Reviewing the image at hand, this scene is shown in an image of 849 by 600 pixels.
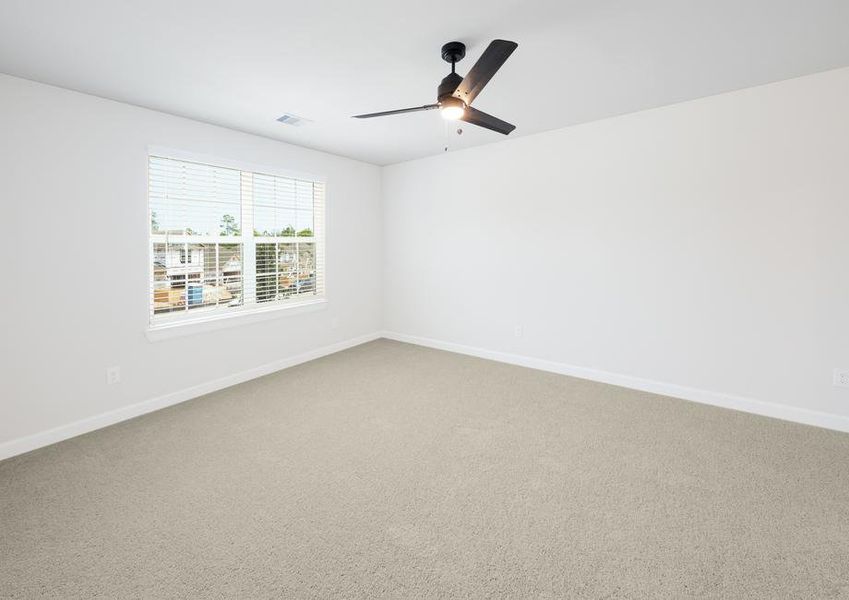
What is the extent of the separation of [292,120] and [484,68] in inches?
87.2

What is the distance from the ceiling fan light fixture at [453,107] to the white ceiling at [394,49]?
0.35 metres

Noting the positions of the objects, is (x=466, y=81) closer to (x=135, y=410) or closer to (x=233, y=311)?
(x=233, y=311)

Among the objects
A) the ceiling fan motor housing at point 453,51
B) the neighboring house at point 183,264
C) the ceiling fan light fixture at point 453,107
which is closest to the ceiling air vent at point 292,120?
the neighboring house at point 183,264

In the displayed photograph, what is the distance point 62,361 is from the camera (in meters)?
2.80

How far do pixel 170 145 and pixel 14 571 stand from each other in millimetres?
3005

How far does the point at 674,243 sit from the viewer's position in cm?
340

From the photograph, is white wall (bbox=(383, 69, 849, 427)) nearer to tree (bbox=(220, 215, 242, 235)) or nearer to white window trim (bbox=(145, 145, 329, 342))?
white window trim (bbox=(145, 145, 329, 342))

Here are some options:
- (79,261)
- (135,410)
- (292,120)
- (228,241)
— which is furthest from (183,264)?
(292,120)

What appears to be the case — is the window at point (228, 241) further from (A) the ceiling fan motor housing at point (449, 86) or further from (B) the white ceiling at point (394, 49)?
(A) the ceiling fan motor housing at point (449, 86)

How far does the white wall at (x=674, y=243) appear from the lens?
9.34 feet

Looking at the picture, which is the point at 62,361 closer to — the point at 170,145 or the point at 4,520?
the point at 4,520

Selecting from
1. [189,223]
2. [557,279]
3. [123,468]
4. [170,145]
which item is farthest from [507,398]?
[170,145]

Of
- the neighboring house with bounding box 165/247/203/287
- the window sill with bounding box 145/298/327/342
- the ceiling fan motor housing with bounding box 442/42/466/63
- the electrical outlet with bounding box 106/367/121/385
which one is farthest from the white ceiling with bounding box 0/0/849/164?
the electrical outlet with bounding box 106/367/121/385

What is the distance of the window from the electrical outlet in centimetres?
45
